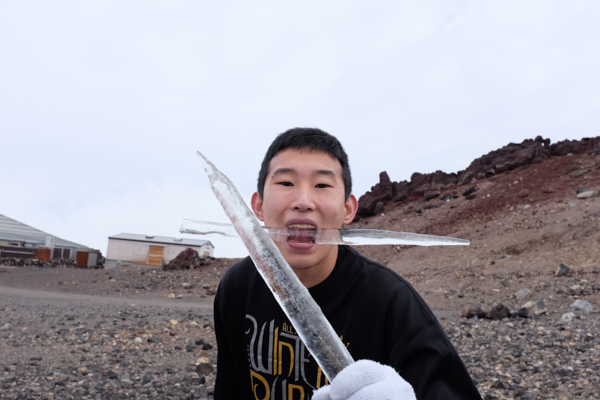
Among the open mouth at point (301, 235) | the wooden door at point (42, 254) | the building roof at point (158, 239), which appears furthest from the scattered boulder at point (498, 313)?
the wooden door at point (42, 254)

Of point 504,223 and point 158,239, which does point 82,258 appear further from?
point 504,223

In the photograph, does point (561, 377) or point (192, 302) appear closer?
point (561, 377)

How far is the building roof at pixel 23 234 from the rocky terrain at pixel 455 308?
347 inches

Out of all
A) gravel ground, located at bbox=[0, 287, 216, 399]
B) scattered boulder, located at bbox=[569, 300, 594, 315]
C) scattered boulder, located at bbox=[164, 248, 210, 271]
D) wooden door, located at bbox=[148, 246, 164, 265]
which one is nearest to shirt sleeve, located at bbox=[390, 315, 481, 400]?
gravel ground, located at bbox=[0, 287, 216, 399]

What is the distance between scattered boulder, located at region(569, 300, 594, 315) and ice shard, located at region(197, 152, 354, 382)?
24.8 feet

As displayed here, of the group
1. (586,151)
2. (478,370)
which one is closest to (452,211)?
(586,151)

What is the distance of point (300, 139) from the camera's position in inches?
88.3

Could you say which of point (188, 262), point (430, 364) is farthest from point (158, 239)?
point (430, 364)

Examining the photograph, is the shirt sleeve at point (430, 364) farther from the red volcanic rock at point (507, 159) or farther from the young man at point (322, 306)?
the red volcanic rock at point (507, 159)

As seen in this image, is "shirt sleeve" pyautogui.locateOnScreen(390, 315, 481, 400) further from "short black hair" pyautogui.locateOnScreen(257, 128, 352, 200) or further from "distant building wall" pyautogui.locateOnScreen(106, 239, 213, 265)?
"distant building wall" pyautogui.locateOnScreen(106, 239, 213, 265)

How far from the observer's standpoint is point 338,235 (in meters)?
2.01

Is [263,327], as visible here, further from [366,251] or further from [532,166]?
[532,166]

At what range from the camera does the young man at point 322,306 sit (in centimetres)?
176

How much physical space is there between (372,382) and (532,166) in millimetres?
28232
